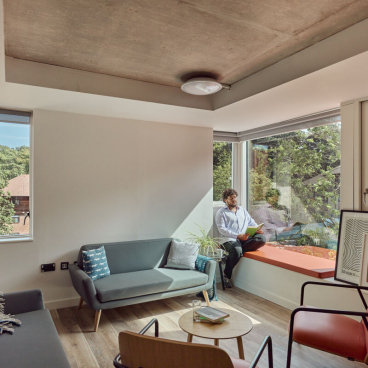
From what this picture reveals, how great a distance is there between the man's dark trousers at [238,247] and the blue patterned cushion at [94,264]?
174 cm

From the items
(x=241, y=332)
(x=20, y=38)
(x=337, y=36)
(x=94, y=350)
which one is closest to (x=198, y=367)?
(x=241, y=332)

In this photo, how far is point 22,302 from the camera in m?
2.72

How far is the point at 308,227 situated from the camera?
429 centimetres

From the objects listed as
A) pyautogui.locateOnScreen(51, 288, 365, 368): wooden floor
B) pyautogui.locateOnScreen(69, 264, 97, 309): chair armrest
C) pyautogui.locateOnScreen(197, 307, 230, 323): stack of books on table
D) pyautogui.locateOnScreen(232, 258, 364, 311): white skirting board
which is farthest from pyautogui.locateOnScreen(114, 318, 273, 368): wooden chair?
pyautogui.locateOnScreen(232, 258, 364, 311): white skirting board

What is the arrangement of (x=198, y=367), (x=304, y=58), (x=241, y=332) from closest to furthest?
1. (x=198, y=367)
2. (x=241, y=332)
3. (x=304, y=58)

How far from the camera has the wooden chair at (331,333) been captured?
2.09m

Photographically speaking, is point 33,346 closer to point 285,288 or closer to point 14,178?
point 14,178

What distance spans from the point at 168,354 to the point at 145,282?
2182 mm

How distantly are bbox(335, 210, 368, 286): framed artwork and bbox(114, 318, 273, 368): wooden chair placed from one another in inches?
92.7

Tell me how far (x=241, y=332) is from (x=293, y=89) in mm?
2201

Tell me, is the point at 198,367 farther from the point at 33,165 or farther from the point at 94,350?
the point at 33,165

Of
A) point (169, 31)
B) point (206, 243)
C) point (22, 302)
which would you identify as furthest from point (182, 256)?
point (169, 31)

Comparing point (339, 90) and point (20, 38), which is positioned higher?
point (20, 38)

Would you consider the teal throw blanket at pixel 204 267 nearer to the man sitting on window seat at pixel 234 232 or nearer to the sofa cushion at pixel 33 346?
the man sitting on window seat at pixel 234 232
